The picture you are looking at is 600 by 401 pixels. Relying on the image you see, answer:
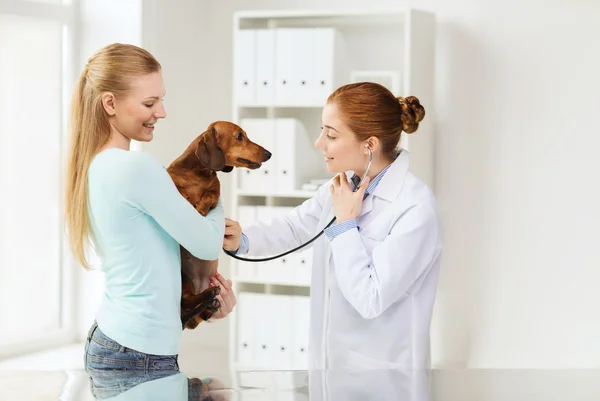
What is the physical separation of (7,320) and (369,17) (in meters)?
2.13

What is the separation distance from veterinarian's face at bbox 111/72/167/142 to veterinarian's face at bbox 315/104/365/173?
1.46 ft

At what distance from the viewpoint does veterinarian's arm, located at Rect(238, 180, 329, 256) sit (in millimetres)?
2018

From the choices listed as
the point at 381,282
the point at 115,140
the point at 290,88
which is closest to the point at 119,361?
the point at 115,140

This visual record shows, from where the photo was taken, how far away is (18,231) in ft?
11.5

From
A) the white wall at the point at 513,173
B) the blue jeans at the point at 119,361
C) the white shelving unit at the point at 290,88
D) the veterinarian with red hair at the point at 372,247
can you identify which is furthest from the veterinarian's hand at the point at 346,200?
the white wall at the point at 513,173

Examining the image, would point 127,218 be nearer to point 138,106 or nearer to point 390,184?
point 138,106

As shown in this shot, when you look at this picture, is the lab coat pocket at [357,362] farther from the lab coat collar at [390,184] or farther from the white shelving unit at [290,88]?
the white shelving unit at [290,88]

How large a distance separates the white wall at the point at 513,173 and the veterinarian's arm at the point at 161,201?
229 cm

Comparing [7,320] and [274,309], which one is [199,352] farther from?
[7,320]

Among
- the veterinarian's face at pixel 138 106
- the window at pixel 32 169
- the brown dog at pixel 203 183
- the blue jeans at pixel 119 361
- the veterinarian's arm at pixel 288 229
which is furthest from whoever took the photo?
the window at pixel 32 169

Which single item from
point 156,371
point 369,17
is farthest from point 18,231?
point 156,371

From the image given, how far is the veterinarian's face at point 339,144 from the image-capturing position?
1.83 m

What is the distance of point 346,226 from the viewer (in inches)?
68.3

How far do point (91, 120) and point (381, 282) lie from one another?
0.69 meters
